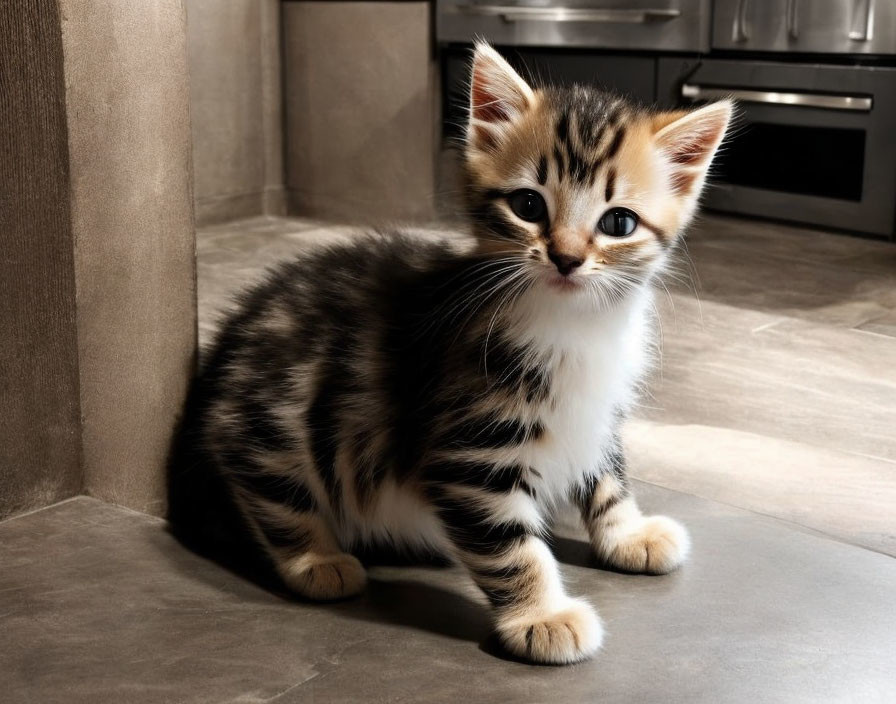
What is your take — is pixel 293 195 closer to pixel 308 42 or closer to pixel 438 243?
pixel 308 42

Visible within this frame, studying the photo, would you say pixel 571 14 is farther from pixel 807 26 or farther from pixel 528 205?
pixel 528 205

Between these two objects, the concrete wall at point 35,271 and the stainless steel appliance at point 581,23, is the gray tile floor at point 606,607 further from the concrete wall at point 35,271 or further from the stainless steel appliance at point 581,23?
the stainless steel appliance at point 581,23

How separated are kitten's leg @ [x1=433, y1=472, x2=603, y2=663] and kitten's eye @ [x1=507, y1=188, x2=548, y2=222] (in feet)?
1.12

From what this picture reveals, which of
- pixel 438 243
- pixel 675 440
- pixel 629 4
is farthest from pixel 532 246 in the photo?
pixel 629 4

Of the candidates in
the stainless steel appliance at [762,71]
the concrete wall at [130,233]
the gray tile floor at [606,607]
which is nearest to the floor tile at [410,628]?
the gray tile floor at [606,607]

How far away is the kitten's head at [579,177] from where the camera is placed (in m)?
1.39

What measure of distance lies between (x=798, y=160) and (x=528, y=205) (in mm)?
2812

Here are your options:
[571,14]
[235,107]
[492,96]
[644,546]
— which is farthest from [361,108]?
[644,546]

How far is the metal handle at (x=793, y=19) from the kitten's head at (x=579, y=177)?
243 cm

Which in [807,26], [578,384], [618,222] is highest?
[807,26]

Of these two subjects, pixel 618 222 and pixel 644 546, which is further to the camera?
pixel 644 546

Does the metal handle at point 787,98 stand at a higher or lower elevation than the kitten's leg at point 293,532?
higher

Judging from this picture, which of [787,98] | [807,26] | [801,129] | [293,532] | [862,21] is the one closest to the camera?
[293,532]

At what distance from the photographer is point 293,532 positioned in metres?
1.59
